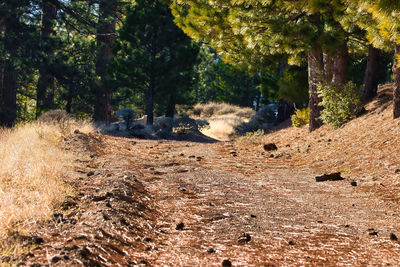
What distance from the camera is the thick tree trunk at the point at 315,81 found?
1103cm

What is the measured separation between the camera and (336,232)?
3.44 meters

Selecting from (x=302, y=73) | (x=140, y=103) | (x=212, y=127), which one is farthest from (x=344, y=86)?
(x=140, y=103)

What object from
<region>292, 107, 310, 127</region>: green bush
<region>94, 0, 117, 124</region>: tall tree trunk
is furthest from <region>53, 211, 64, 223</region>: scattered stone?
<region>94, 0, 117, 124</region>: tall tree trunk

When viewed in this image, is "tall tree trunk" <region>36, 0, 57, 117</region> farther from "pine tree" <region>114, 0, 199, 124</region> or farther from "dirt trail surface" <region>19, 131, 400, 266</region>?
"dirt trail surface" <region>19, 131, 400, 266</region>

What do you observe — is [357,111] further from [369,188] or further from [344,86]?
[369,188]

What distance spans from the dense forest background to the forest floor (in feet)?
7.37

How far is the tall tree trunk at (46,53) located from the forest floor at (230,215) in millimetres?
8220

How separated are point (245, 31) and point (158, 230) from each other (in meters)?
6.76

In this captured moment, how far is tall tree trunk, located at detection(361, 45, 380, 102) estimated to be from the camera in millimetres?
12047

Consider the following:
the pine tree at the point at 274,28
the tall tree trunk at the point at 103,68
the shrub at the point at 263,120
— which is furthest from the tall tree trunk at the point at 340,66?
the tall tree trunk at the point at 103,68

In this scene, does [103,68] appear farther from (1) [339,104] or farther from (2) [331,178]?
(2) [331,178]

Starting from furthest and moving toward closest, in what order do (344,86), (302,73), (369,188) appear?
(302,73) → (344,86) → (369,188)

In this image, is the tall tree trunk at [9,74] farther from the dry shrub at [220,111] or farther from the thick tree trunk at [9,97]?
the dry shrub at [220,111]

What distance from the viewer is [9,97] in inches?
605
